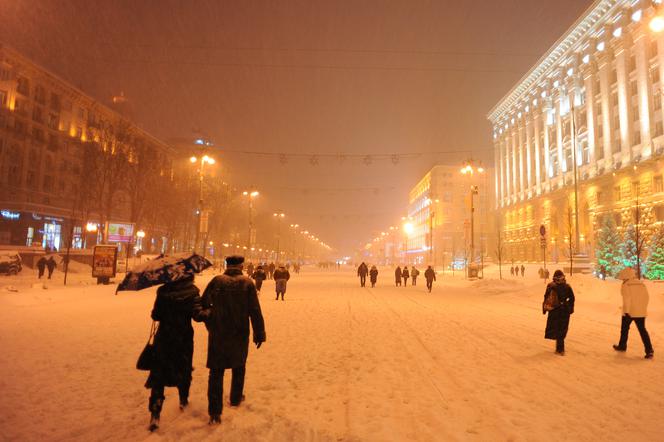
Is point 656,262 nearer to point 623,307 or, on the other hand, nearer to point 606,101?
point 623,307

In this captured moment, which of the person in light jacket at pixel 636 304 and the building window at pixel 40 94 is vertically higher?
the building window at pixel 40 94

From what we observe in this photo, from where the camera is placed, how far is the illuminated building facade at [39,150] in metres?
47.5

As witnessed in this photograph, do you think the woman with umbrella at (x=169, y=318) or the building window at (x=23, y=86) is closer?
the woman with umbrella at (x=169, y=318)

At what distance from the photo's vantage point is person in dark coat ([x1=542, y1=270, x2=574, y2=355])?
27.6 feet

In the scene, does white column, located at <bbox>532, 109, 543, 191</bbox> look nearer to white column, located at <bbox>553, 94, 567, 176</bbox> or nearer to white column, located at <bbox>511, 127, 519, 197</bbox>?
white column, located at <bbox>553, 94, 567, 176</bbox>

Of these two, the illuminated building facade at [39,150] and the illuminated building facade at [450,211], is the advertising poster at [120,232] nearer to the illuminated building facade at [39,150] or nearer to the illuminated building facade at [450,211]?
the illuminated building facade at [39,150]

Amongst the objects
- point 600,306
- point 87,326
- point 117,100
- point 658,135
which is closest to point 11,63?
point 117,100

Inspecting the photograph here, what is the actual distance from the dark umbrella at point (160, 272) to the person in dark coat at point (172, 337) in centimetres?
10

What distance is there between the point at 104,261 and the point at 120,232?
24.7 feet

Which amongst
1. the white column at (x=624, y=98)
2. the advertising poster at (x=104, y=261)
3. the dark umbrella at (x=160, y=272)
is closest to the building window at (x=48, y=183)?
the advertising poster at (x=104, y=261)

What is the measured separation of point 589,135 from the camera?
60500mm

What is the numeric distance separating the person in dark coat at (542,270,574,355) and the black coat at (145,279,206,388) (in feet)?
22.3

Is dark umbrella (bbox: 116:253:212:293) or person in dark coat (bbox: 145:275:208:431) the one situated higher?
dark umbrella (bbox: 116:253:212:293)

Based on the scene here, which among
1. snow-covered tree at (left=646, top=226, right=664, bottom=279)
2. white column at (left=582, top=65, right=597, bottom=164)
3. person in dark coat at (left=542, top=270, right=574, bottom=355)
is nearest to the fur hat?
person in dark coat at (left=542, top=270, right=574, bottom=355)
